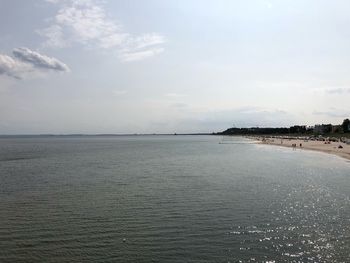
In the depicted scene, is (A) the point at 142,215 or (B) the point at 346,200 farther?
(B) the point at 346,200

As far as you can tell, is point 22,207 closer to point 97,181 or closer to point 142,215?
point 142,215

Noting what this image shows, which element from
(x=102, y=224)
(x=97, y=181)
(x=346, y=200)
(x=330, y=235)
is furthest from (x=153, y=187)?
(x=330, y=235)

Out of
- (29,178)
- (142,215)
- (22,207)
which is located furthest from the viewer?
(29,178)

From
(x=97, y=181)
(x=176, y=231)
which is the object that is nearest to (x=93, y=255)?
(x=176, y=231)

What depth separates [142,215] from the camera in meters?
26.1

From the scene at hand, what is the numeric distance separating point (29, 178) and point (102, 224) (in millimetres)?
27546

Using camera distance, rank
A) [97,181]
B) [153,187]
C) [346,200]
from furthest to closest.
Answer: [97,181] → [153,187] → [346,200]

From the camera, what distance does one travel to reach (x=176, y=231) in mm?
22016

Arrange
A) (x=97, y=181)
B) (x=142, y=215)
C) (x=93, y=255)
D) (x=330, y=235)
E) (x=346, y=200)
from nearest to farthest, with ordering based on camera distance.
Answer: (x=93, y=255) < (x=330, y=235) < (x=142, y=215) < (x=346, y=200) < (x=97, y=181)

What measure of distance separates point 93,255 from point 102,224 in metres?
5.61

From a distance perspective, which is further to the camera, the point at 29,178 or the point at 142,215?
the point at 29,178

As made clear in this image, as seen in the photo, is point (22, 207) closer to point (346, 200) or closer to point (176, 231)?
point (176, 231)

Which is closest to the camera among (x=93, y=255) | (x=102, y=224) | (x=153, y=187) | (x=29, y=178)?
(x=93, y=255)

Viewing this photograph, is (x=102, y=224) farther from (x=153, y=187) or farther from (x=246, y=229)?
(x=153, y=187)
